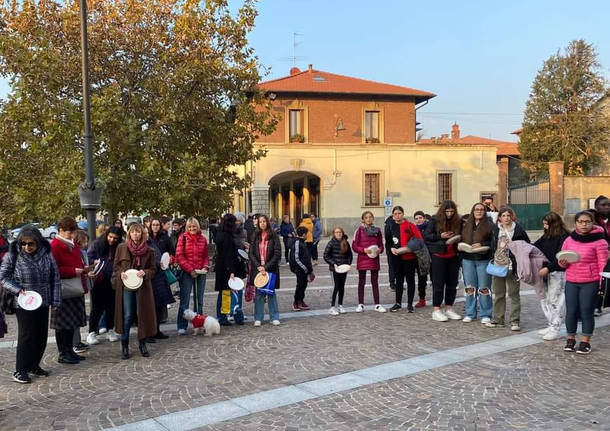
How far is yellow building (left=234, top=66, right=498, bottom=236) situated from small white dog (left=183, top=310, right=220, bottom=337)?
2449 cm

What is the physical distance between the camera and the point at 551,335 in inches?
278

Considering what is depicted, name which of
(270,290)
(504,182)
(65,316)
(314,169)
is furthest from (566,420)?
(504,182)

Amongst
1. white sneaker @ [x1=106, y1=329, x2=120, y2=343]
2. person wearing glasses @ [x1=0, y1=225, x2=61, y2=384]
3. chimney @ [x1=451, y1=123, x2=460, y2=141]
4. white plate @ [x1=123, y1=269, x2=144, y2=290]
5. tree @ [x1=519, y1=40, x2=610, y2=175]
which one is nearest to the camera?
person wearing glasses @ [x1=0, y1=225, x2=61, y2=384]

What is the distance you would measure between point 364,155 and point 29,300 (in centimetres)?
2890

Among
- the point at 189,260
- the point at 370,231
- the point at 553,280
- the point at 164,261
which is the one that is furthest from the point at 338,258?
the point at 553,280

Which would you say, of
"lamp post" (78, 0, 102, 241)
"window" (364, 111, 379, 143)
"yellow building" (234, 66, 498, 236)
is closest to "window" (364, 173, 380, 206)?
Answer: "yellow building" (234, 66, 498, 236)

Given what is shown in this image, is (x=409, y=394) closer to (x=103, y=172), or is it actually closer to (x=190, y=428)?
(x=190, y=428)

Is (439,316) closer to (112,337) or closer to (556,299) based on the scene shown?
(556,299)

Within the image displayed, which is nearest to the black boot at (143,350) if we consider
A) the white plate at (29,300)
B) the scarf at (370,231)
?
the white plate at (29,300)

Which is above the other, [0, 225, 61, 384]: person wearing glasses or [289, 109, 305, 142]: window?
[289, 109, 305, 142]: window

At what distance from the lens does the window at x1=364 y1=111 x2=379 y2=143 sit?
34031 mm

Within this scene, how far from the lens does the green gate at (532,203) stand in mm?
33969

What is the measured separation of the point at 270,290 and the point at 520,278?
359 centimetres

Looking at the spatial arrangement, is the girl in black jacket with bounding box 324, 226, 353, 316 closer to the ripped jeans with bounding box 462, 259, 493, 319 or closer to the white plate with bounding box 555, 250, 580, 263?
the ripped jeans with bounding box 462, 259, 493, 319
